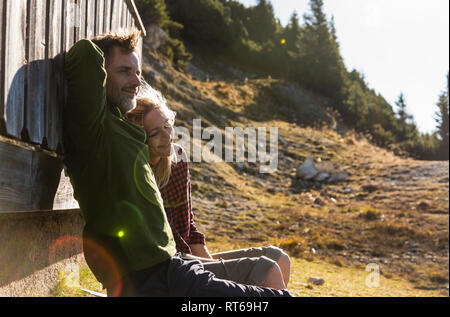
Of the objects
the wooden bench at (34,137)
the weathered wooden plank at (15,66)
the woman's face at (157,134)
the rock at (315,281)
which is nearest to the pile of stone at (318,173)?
the rock at (315,281)

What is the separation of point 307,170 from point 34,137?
11.7 m

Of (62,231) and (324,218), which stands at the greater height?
(62,231)

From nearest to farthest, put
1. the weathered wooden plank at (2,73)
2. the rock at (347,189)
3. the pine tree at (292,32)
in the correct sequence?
the weathered wooden plank at (2,73) < the rock at (347,189) < the pine tree at (292,32)

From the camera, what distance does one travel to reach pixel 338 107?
25250 millimetres

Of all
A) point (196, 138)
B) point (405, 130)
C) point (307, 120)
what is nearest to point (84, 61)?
point (196, 138)

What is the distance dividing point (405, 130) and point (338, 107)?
8244 mm

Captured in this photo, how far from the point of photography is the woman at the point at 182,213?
2.10m

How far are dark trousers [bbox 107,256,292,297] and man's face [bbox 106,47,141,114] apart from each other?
36.3 inches

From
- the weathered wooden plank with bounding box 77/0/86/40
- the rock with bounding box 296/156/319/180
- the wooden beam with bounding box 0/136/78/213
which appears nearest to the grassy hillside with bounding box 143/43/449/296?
the rock with bounding box 296/156/319/180

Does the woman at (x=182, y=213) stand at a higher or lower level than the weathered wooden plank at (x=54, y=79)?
lower

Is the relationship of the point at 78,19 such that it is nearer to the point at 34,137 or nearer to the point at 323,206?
Answer: the point at 34,137

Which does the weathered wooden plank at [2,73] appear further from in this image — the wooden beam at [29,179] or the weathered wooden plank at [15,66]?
the wooden beam at [29,179]

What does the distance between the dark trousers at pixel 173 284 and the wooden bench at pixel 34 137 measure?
0.70 meters
